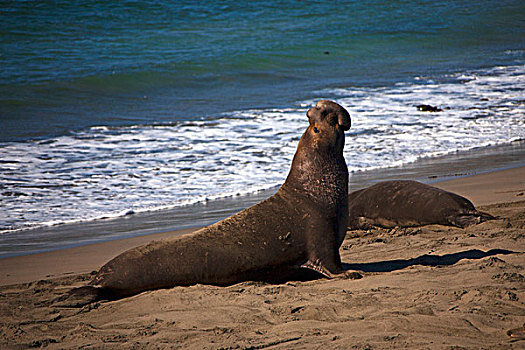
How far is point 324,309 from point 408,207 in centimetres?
294

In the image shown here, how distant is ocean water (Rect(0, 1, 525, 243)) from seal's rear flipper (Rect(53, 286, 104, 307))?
103 inches

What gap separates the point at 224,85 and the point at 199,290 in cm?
1595

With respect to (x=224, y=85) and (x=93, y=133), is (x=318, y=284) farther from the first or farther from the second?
(x=224, y=85)

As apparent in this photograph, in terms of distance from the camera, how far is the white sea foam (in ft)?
25.9

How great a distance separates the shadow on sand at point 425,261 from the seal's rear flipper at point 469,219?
98 centimetres

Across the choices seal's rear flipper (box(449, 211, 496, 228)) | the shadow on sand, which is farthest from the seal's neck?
seal's rear flipper (box(449, 211, 496, 228))

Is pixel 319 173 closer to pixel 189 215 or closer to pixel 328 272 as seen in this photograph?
pixel 328 272

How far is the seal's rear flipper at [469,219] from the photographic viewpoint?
601cm

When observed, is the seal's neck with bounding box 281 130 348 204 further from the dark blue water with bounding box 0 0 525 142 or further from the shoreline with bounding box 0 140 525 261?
the dark blue water with bounding box 0 0 525 142

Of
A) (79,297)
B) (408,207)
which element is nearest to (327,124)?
(408,207)

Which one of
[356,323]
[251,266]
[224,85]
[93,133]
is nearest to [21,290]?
[251,266]

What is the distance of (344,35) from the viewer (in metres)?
29.2

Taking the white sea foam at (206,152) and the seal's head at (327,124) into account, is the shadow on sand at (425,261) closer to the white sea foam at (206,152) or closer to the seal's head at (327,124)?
the seal's head at (327,124)

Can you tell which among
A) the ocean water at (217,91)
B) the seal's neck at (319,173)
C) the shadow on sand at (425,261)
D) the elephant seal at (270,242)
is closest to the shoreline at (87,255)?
the elephant seal at (270,242)
